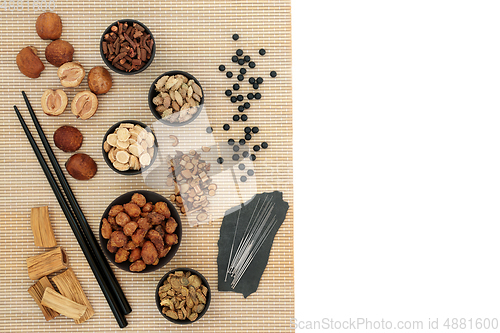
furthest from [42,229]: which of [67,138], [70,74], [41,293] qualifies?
[70,74]

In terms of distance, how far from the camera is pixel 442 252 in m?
1.46

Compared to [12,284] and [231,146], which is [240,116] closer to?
[231,146]

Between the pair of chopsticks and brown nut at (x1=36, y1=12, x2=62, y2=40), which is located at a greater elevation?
brown nut at (x1=36, y1=12, x2=62, y2=40)

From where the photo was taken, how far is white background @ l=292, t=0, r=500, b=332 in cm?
139

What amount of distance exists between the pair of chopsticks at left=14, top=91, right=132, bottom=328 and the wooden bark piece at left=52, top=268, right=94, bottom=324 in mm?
109

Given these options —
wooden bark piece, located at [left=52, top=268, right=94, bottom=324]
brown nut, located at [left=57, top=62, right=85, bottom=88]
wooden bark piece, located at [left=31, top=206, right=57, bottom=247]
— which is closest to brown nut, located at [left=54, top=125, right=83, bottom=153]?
brown nut, located at [left=57, top=62, right=85, bottom=88]

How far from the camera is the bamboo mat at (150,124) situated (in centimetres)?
130

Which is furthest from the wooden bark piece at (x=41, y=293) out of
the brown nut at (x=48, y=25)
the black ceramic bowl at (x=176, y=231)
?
the brown nut at (x=48, y=25)

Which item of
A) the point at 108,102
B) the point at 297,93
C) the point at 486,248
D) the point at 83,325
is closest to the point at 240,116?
the point at 297,93

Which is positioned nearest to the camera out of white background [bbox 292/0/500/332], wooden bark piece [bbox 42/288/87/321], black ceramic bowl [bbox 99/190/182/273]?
black ceramic bowl [bbox 99/190/182/273]

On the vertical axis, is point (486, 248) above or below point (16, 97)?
below

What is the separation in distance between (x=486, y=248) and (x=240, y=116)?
1.35 metres

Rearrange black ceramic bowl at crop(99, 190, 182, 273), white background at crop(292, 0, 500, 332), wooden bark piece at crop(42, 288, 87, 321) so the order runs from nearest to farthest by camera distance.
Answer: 1. black ceramic bowl at crop(99, 190, 182, 273)
2. wooden bark piece at crop(42, 288, 87, 321)
3. white background at crop(292, 0, 500, 332)

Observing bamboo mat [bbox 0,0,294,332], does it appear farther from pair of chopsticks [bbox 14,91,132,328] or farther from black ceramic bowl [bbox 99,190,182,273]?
black ceramic bowl [bbox 99,190,182,273]
